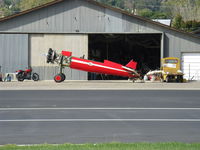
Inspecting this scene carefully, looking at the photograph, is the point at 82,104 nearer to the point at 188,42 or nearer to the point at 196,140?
the point at 196,140

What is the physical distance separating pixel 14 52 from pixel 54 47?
326 centimetres

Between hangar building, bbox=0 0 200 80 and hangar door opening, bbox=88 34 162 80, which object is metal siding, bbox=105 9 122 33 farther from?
hangar door opening, bbox=88 34 162 80

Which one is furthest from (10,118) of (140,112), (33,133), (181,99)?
(181,99)

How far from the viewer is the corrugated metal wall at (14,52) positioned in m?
35.8

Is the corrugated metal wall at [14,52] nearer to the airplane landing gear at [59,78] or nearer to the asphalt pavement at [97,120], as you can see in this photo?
the airplane landing gear at [59,78]

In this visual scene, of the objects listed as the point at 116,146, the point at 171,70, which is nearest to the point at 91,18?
the point at 171,70

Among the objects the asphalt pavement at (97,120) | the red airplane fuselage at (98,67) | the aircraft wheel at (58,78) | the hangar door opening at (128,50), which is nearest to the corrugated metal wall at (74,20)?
the red airplane fuselage at (98,67)

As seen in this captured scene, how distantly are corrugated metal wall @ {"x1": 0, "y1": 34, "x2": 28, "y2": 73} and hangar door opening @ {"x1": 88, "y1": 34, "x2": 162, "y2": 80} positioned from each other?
7647 millimetres

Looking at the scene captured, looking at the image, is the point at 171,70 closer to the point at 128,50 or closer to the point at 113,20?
the point at 113,20

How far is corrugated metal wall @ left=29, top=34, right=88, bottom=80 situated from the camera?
3619cm

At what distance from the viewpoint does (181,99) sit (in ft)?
67.3

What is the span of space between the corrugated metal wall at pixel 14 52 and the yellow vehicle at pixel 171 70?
36.4ft

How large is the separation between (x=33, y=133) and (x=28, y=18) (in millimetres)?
25350

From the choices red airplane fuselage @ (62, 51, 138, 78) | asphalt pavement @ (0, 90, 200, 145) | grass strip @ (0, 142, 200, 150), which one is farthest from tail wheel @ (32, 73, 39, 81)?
grass strip @ (0, 142, 200, 150)
